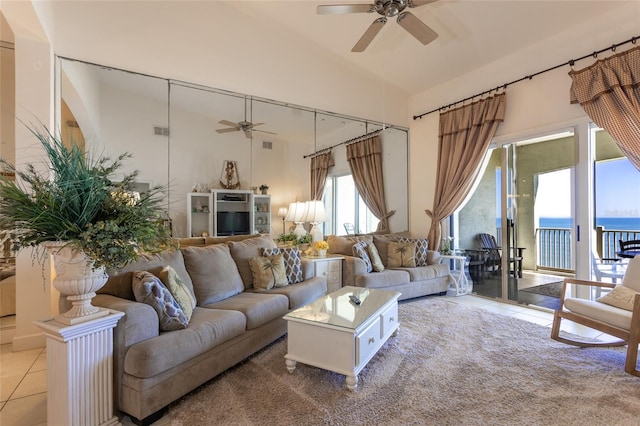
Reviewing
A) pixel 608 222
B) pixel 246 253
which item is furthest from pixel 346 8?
pixel 608 222

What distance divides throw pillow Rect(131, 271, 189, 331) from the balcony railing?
4403mm

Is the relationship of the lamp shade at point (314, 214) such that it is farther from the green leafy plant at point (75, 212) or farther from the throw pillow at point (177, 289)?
the green leafy plant at point (75, 212)

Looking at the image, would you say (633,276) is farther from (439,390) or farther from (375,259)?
(375,259)

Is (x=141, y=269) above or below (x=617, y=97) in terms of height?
below

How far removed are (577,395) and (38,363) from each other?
A: 13.7 feet

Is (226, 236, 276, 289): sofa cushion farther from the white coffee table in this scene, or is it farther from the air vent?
the air vent

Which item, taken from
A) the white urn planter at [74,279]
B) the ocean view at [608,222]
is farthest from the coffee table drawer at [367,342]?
the ocean view at [608,222]

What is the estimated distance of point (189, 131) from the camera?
12.4 ft

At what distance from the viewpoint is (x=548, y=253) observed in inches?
177

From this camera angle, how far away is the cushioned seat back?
2.78m

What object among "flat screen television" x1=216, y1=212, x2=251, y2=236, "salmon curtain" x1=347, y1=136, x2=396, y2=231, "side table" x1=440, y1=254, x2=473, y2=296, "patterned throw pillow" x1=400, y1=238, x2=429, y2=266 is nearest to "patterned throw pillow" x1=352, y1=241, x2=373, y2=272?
"patterned throw pillow" x1=400, y1=238, x2=429, y2=266

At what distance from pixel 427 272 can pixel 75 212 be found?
162 inches

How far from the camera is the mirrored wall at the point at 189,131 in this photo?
329 centimetres

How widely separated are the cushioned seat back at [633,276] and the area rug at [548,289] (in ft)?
4.24
